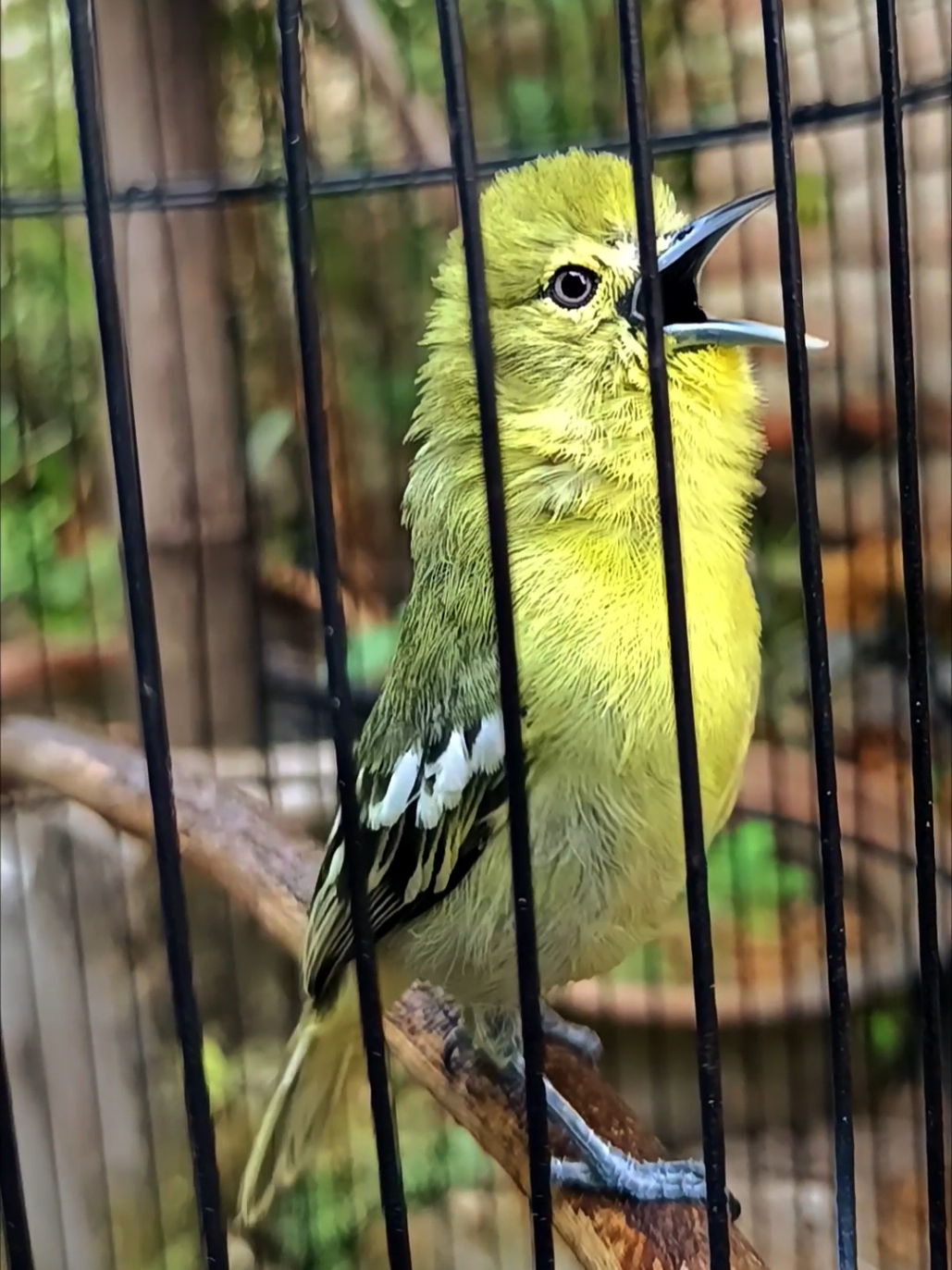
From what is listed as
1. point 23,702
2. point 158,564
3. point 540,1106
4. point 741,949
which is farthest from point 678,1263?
point 23,702

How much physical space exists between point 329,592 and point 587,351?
217 millimetres

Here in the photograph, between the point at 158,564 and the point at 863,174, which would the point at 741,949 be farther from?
the point at 863,174

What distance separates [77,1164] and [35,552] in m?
0.64

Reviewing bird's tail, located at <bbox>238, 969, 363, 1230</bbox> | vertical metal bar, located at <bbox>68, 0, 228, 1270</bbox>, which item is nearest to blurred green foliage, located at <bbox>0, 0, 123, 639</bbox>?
bird's tail, located at <bbox>238, 969, 363, 1230</bbox>

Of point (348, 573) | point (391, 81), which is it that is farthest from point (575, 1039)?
point (391, 81)

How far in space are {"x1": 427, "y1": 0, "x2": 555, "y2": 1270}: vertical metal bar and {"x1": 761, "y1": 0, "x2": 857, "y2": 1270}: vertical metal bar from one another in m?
0.10

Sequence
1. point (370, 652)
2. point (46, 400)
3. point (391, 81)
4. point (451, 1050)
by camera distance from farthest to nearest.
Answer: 1. point (46, 400)
2. point (370, 652)
3. point (391, 81)
4. point (451, 1050)

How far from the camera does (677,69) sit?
123cm

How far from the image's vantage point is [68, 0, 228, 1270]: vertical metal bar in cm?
36

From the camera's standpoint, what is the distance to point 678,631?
390mm

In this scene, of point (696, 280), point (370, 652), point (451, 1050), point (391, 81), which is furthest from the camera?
point (370, 652)

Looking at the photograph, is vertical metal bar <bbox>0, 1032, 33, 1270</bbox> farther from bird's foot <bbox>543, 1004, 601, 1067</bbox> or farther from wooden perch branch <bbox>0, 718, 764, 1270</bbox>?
bird's foot <bbox>543, 1004, 601, 1067</bbox>

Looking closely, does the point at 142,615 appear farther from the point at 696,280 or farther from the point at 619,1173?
the point at 619,1173

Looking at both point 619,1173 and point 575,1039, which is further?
point 575,1039
